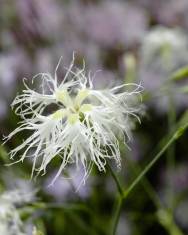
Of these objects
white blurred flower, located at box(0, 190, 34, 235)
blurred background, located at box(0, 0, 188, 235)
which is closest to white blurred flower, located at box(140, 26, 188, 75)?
blurred background, located at box(0, 0, 188, 235)

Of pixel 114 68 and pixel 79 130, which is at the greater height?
pixel 79 130

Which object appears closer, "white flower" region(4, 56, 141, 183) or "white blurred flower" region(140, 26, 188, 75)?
"white flower" region(4, 56, 141, 183)

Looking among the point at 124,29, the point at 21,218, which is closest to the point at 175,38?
the point at 124,29

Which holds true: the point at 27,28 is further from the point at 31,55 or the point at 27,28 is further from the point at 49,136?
the point at 49,136

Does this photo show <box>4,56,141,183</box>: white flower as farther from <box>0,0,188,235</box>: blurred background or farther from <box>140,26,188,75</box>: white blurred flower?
<box>140,26,188,75</box>: white blurred flower

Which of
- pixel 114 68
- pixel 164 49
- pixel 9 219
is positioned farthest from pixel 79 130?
pixel 114 68

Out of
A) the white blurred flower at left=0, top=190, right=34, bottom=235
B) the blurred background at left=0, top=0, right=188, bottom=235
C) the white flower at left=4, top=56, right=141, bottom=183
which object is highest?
the white flower at left=4, top=56, right=141, bottom=183

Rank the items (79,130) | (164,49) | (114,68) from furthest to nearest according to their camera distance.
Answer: (114,68), (164,49), (79,130)

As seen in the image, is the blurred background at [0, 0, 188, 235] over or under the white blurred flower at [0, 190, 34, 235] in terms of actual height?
under

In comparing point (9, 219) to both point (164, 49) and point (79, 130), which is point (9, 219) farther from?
point (164, 49)

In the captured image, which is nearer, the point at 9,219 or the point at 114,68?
the point at 9,219
